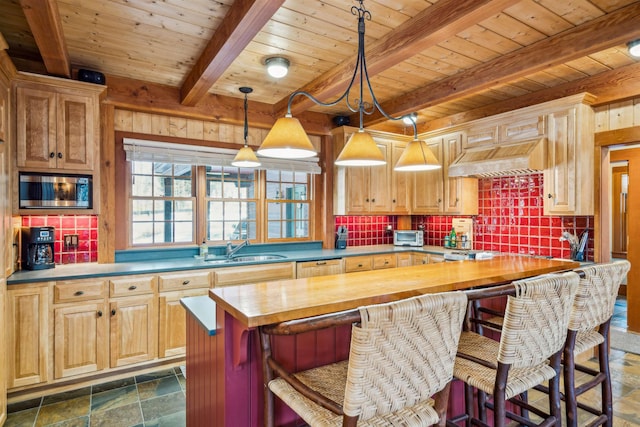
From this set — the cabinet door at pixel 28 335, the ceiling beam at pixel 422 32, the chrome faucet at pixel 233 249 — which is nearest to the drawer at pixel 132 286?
→ the cabinet door at pixel 28 335

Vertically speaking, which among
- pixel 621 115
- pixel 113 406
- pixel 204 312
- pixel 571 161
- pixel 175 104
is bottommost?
→ pixel 113 406

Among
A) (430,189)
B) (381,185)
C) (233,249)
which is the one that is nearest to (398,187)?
(381,185)

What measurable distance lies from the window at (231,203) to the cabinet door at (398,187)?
187 cm

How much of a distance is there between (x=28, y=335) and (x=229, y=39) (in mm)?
2617

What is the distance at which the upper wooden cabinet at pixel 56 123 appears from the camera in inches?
112

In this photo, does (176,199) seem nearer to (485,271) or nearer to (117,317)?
(117,317)

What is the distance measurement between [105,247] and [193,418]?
6.93 ft

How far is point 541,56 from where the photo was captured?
2715 mm

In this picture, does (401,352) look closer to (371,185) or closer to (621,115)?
(621,115)

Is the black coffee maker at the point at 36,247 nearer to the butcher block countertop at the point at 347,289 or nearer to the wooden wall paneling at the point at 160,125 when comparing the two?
the wooden wall paneling at the point at 160,125

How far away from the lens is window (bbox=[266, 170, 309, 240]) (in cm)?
456

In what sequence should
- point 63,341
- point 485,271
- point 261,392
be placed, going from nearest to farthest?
point 261,392 → point 485,271 → point 63,341

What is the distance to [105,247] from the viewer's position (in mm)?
3414

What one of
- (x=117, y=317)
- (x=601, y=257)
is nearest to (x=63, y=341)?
(x=117, y=317)
